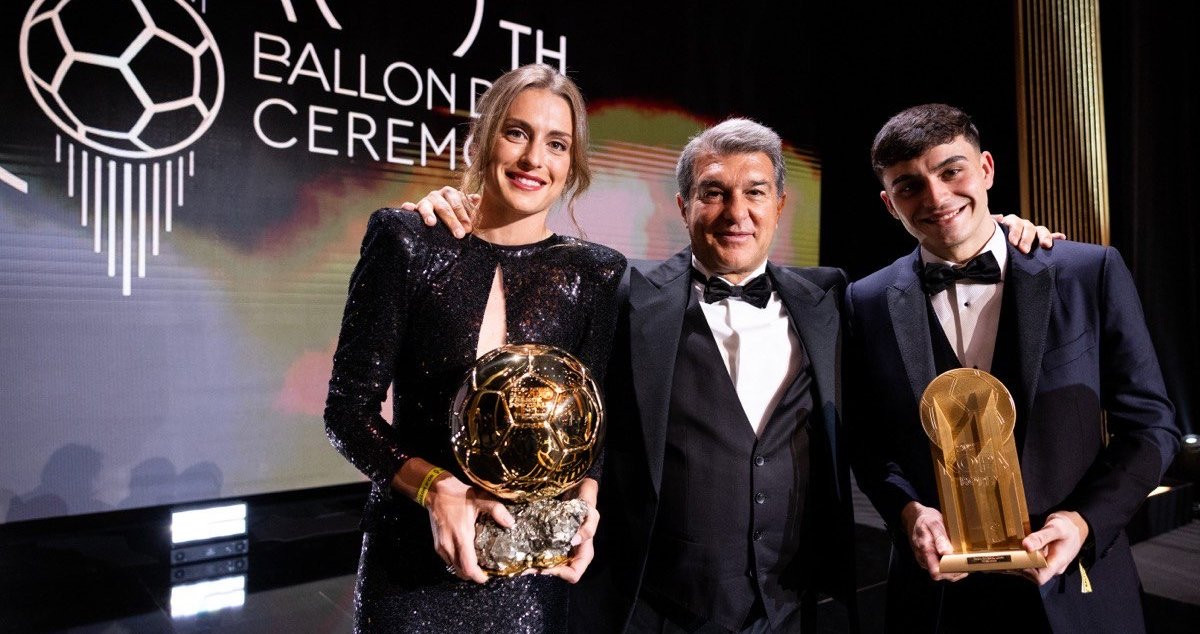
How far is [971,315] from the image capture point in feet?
6.12

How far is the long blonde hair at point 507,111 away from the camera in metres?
1.56

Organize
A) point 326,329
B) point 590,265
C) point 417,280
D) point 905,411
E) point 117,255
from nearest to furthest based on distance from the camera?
point 417,280
point 590,265
point 905,411
point 117,255
point 326,329

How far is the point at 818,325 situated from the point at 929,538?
526mm

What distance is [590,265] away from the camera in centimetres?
167

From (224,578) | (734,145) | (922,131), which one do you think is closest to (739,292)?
(734,145)

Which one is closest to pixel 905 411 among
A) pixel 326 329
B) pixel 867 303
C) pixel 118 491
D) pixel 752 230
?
pixel 867 303

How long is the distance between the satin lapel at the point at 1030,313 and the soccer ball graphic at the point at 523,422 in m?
1.02

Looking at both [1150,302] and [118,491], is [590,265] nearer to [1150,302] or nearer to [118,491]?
[118,491]

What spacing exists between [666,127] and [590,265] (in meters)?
4.53

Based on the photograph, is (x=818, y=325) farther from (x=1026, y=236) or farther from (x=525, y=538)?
(x=525, y=538)

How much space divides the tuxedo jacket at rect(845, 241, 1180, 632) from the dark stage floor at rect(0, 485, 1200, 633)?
6.20 feet

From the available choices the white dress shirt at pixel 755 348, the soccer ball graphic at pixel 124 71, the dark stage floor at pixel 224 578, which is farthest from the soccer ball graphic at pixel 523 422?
the soccer ball graphic at pixel 124 71

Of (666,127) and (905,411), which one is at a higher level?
(666,127)

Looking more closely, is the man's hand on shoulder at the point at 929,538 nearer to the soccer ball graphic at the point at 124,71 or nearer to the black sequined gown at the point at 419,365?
the black sequined gown at the point at 419,365
